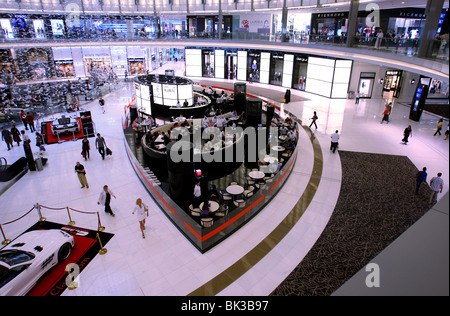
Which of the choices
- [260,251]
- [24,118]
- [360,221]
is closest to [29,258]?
[260,251]

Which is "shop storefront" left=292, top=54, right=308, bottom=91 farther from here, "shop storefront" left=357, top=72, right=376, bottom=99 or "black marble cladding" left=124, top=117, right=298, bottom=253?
"black marble cladding" left=124, top=117, right=298, bottom=253

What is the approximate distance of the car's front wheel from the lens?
294 inches

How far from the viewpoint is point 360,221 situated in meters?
9.05

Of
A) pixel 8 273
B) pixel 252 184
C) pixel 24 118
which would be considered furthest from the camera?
pixel 24 118

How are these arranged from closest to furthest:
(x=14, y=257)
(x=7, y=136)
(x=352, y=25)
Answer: (x=14, y=257) → (x=7, y=136) → (x=352, y=25)

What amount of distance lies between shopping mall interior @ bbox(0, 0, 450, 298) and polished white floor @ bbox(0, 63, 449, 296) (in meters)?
0.05

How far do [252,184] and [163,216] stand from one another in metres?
3.53

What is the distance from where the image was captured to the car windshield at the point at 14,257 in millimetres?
6645

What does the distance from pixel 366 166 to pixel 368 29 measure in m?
18.1

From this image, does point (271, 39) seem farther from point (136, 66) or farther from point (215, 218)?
point (215, 218)

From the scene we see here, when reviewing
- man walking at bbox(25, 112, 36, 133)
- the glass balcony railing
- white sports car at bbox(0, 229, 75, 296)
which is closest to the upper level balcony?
the glass balcony railing

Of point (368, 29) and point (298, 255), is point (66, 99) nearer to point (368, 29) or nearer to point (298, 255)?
point (298, 255)

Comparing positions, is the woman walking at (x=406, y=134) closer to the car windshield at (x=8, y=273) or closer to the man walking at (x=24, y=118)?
the car windshield at (x=8, y=273)

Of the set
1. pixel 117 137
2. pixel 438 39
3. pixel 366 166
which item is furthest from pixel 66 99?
pixel 438 39
